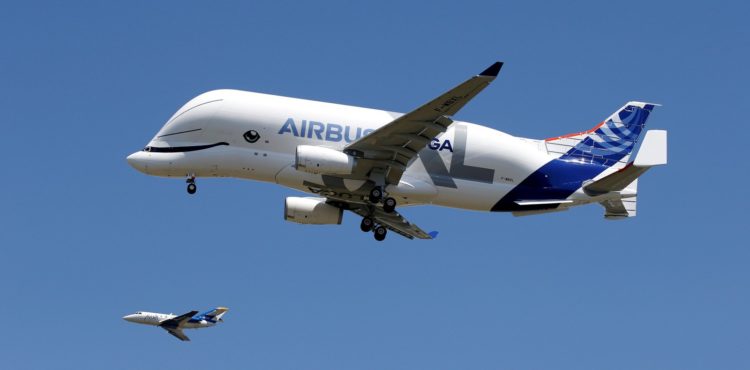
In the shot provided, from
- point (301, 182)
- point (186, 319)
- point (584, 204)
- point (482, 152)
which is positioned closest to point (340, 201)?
point (301, 182)

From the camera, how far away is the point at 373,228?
50.2 meters

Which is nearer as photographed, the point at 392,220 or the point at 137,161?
the point at 137,161

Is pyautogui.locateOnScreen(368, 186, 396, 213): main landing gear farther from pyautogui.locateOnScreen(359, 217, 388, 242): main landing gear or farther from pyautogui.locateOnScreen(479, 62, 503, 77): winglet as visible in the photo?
pyautogui.locateOnScreen(479, 62, 503, 77): winglet

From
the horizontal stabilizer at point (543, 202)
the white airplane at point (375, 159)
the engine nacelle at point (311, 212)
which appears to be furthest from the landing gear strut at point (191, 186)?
the horizontal stabilizer at point (543, 202)

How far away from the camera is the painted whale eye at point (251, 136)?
46.1 m

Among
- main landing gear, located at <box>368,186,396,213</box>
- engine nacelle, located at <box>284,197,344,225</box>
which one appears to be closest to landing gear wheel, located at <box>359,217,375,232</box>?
engine nacelle, located at <box>284,197,344,225</box>

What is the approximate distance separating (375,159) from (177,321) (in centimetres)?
7384

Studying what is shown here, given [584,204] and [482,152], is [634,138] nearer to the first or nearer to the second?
[584,204]

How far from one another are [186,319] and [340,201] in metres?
67.1

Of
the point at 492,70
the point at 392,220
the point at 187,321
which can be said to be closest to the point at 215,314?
the point at 187,321

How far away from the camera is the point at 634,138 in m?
51.9

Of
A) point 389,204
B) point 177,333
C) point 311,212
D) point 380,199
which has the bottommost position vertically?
point 177,333

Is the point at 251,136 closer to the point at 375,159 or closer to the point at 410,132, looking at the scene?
the point at 375,159

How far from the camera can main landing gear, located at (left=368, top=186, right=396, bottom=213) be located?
4572 cm
